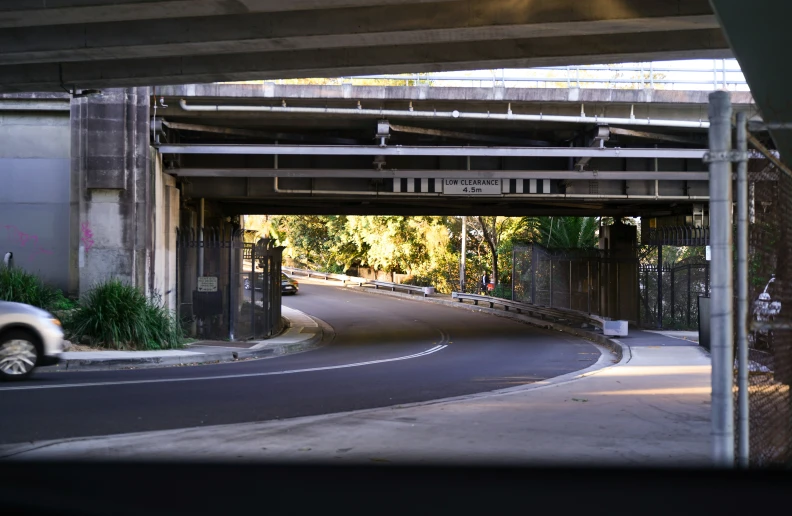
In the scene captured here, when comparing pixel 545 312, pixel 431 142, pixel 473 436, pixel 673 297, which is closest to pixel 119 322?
pixel 431 142

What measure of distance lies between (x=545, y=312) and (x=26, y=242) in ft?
56.9

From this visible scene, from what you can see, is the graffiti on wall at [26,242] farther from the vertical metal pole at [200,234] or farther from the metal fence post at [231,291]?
the metal fence post at [231,291]

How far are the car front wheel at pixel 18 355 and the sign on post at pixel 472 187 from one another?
1185 centimetres

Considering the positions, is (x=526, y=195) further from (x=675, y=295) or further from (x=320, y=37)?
(x=320, y=37)

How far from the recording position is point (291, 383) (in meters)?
13.5

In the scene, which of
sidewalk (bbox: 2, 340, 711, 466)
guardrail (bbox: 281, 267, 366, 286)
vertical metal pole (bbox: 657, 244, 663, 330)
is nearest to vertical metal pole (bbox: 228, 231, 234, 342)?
sidewalk (bbox: 2, 340, 711, 466)

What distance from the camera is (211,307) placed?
21.8 meters

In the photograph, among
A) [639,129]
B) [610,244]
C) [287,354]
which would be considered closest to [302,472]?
[287,354]

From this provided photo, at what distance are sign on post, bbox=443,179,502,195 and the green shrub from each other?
800 cm

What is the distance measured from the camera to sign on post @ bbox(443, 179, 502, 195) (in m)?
22.2

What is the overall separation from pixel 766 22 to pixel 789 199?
89.5 inches

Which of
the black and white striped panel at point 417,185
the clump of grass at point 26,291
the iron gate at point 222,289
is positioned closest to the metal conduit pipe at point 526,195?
the black and white striped panel at point 417,185

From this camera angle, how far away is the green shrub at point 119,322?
18.4m

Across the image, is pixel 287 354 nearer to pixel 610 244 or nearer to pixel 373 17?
pixel 373 17
